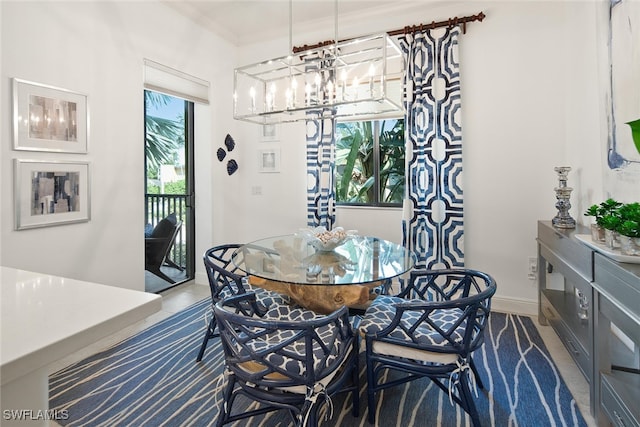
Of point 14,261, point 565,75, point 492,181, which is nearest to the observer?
point 14,261

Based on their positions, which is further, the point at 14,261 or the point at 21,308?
the point at 14,261

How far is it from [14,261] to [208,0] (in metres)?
2.75

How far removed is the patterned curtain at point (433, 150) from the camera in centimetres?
317

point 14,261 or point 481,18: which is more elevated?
point 481,18

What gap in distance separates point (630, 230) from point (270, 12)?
3.51 meters

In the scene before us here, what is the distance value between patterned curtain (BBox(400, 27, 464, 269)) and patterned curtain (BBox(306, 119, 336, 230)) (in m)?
0.78

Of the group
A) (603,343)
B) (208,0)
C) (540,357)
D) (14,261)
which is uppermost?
(208,0)

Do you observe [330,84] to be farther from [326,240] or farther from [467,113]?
[467,113]

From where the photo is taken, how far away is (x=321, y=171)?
3.67 metres

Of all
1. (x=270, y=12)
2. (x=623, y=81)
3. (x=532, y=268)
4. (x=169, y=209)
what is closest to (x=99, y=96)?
(x=169, y=209)

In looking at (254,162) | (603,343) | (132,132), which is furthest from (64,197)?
(603,343)

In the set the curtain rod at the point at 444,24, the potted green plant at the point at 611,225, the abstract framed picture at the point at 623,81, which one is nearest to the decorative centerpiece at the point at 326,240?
the potted green plant at the point at 611,225

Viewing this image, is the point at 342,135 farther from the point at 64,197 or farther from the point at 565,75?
the point at 64,197

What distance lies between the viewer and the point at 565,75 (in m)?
2.91
